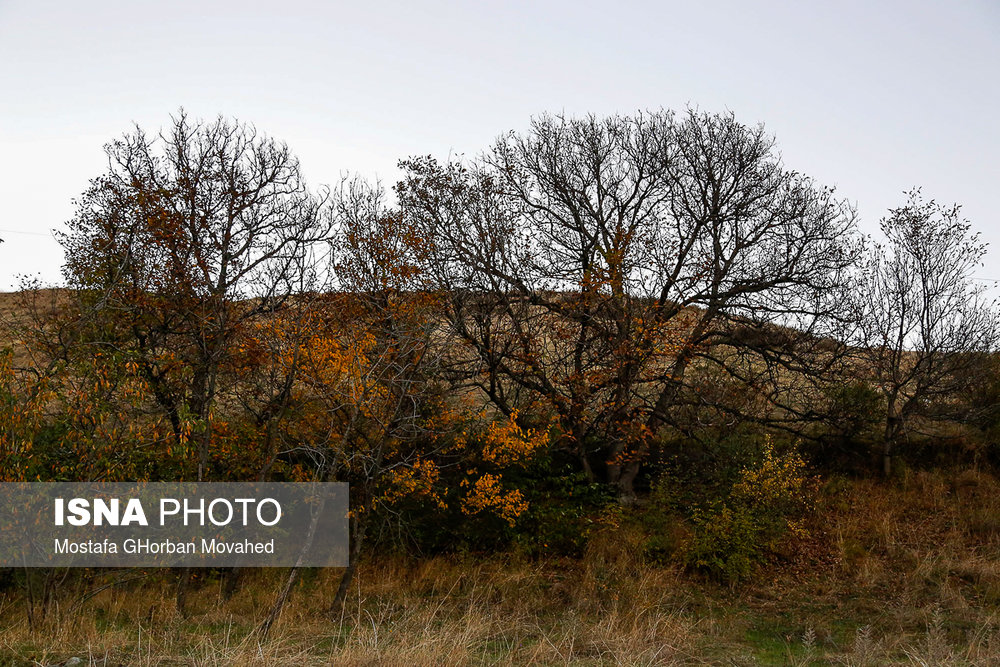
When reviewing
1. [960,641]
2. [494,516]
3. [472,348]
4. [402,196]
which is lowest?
[960,641]

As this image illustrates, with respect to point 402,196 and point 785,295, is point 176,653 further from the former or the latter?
point 785,295

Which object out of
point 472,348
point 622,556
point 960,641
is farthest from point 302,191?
point 960,641

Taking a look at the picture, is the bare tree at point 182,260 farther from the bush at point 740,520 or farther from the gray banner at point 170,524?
the bush at point 740,520

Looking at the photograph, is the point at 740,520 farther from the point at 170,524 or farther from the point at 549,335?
the point at 170,524

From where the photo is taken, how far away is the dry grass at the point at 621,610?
727cm

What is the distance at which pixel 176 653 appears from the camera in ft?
23.0

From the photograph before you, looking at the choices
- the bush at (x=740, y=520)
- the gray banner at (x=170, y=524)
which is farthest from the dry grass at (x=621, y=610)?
the gray banner at (x=170, y=524)

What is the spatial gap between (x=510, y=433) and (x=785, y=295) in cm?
785

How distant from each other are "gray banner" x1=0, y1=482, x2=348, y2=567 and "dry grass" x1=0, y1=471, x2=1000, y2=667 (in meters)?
0.70

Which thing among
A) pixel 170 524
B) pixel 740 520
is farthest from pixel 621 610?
pixel 170 524

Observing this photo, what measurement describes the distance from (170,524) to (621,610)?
7.94 meters

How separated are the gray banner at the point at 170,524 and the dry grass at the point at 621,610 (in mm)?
696

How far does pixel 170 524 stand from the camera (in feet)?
39.2

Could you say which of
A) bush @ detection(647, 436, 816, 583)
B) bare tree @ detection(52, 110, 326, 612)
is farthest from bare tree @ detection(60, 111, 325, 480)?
bush @ detection(647, 436, 816, 583)
